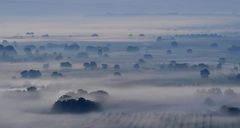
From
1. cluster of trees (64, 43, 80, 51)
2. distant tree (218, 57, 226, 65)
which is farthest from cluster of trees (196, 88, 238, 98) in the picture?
cluster of trees (64, 43, 80, 51)

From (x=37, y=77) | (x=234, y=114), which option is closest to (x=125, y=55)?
(x=37, y=77)

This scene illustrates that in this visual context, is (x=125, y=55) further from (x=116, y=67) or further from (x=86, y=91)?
(x=86, y=91)

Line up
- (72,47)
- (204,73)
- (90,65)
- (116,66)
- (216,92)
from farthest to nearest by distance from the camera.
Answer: (72,47)
(90,65)
(116,66)
(204,73)
(216,92)

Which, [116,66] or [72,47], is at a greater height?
[72,47]

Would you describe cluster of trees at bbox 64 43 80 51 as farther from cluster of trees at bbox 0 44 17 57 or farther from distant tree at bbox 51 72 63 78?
distant tree at bbox 51 72 63 78

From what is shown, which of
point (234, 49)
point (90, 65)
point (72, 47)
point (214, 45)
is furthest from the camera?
point (214, 45)

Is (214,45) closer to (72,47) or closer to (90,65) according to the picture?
(72,47)

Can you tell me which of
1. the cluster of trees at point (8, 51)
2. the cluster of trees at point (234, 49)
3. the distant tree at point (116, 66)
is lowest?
the distant tree at point (116, 66)

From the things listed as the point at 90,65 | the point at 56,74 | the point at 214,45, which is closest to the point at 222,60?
the point at 90,65

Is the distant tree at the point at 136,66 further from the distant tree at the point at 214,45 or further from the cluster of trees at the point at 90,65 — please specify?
the distant tree at the point at 214,45

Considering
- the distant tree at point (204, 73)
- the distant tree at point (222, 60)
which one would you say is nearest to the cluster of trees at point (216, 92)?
the distant tree at point (204, 73)

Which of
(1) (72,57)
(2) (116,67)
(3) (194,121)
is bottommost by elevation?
(3) (194,121)
